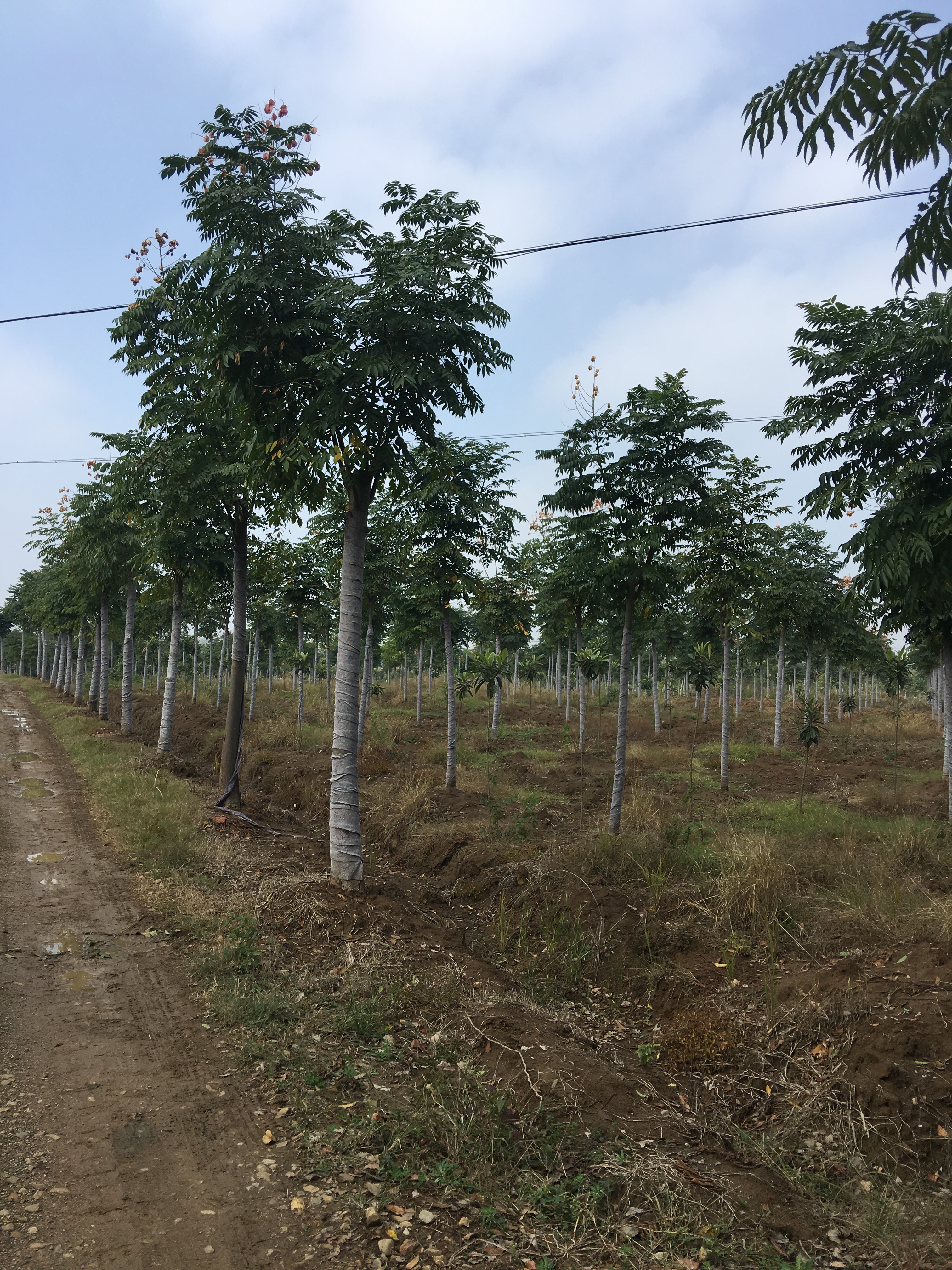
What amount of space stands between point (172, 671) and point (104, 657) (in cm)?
954

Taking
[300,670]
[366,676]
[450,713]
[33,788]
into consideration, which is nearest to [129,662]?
[300,670]

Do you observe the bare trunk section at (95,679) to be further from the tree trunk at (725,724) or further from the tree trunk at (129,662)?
the tree trunk at (725,724)

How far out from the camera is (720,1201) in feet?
13.0

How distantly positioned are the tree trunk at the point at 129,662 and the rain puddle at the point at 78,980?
546 inches

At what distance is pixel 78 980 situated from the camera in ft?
19.4

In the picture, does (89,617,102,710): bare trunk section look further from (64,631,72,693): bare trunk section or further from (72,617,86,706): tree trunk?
(64,631,72,693): bare trunk section

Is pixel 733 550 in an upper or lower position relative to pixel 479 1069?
upper

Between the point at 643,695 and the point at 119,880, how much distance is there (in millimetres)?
56749

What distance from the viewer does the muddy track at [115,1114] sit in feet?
10.6

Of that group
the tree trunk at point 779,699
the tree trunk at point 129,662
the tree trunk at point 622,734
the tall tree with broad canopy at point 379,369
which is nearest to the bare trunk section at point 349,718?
the tall tree with broad canopy at point 379,369

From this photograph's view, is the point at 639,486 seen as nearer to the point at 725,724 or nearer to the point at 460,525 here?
the point at 460,525

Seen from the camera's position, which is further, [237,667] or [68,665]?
[68,665]

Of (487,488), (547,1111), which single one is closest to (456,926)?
(547,1111)

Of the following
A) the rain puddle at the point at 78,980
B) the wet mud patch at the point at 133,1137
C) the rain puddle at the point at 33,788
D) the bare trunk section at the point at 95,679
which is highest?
the bare trunk section at the point at 95,679
